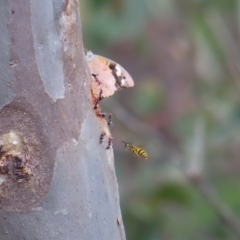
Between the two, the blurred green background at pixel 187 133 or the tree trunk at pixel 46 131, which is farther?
the blurred green background at pixel 187 133

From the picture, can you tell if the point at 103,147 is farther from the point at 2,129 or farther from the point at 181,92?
the point at 181,92

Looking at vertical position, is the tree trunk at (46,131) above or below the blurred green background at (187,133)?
A: below

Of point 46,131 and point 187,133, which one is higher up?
point 187,133

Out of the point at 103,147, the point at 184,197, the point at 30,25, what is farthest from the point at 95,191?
the point at 184,197

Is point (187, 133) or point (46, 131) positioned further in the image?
point (187, 133)
